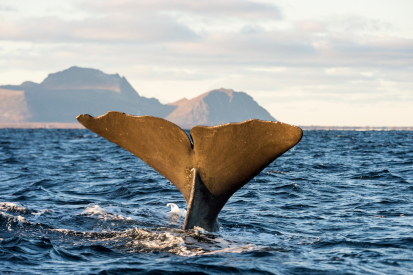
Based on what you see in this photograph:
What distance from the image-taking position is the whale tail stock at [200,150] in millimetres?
5488

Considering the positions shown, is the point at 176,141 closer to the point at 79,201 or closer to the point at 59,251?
the point at 59,251

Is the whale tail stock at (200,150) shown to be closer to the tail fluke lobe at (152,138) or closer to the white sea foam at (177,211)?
the tail fluke lobe at (152,138)

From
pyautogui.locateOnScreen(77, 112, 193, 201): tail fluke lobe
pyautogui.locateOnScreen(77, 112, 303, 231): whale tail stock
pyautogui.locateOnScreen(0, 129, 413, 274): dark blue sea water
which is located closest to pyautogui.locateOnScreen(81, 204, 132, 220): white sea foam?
pyautogui.locateOnScreen(0, 129, 413, 274): dark blue sea water

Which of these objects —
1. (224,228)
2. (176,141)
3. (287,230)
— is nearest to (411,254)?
(287,230)

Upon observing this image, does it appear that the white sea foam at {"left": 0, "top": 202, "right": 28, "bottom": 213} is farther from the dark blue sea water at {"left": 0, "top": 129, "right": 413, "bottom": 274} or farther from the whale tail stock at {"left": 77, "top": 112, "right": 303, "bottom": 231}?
the whale tail stock at {"left": 77, "top": 112, "right": 303, "bottom": 231}

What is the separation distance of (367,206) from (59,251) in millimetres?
7061

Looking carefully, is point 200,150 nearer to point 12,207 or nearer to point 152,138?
point 152,138

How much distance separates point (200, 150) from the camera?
19.2 ft

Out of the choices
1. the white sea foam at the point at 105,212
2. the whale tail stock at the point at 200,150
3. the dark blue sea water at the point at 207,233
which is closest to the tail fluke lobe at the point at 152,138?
the whale tail stock at the point at 200,150

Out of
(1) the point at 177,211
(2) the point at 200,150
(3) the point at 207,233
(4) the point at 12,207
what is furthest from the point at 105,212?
(2) the point at 200,150

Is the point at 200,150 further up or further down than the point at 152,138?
further down

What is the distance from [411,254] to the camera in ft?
21.3

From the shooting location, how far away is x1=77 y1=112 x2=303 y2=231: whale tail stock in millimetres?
5488

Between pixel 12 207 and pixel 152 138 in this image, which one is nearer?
pixel 152 138
